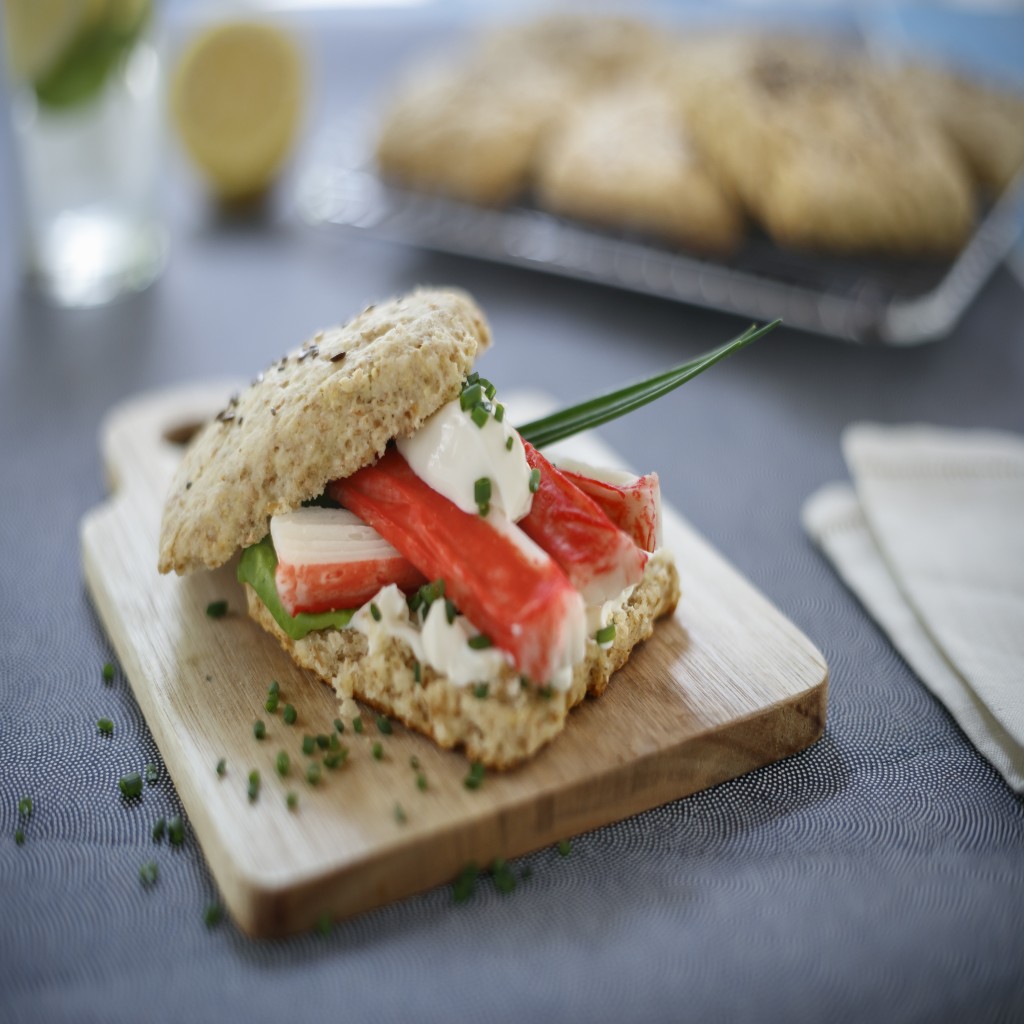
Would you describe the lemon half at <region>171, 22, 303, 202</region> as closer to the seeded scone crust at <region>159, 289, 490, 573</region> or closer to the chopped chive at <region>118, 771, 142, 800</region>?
the seeded scone crust at <region>159, 289, 490, 573</region>

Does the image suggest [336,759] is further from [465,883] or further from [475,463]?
[475,463]


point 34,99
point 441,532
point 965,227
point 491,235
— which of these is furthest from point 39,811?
point 965,227

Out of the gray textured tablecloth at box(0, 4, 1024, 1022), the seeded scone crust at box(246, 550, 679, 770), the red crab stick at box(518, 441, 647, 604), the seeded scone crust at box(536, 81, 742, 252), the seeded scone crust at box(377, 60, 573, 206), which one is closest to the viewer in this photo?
the gray textured tablecloth at box(0, 4, 1024, 1022)

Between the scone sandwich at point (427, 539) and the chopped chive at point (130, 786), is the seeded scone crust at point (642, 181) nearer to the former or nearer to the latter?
the scone sandwich at point (427, 539)

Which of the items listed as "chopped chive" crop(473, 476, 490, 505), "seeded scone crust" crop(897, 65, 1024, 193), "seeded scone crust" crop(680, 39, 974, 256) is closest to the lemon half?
"seeded scone crust" crop(680, 39, 974, 256)

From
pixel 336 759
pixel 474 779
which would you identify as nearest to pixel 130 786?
pixel 336 759

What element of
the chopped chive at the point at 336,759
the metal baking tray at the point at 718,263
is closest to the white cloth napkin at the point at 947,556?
the metal baking tray at the point at 718,263
